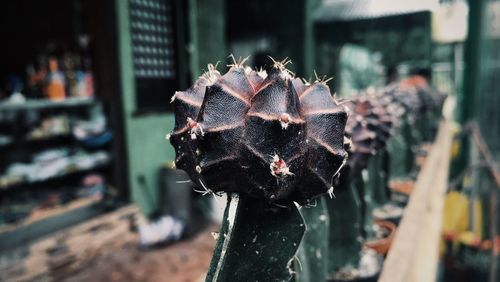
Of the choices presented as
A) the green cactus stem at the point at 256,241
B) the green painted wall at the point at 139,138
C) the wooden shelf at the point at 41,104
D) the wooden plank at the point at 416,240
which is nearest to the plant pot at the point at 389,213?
the wooden plank at the point at 416,240

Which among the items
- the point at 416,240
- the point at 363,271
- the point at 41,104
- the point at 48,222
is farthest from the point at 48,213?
the point at 416,240

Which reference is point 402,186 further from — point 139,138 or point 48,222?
point 48,222

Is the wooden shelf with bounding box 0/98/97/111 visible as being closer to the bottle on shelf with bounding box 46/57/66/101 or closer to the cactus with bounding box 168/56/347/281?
the bottle on shelf with bounding box 46/57/66/101

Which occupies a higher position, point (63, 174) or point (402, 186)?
point (402, 186)

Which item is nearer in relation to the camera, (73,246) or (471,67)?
(73,246)

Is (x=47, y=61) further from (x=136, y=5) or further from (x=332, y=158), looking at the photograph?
(x=332, y=158)

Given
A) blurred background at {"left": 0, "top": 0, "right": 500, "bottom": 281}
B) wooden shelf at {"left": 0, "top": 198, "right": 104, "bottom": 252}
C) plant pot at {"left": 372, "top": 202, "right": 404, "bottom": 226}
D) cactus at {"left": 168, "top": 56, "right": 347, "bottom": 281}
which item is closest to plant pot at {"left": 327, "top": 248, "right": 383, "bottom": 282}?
plant pot at {"left": 372, "top": 202, "right": 404, "bottom": 226}

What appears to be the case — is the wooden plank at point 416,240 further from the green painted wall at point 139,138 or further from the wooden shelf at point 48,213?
the wooden shelf at point 48,213
